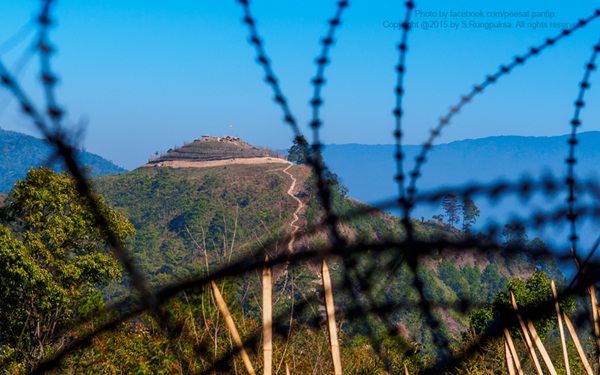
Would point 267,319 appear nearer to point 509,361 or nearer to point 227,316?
point 227,316

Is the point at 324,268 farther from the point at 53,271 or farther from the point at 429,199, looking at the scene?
the point at 53,271

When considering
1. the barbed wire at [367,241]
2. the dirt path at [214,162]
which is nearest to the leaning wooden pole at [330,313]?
the barbed wire at [367,241]

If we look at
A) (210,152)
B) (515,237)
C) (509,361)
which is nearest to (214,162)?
(210,152)

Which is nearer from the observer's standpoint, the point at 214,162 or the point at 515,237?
the point at 515,237

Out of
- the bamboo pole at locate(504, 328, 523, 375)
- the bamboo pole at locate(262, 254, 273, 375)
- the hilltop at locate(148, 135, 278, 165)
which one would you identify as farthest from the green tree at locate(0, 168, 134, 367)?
the hilltop at locate(148, 135, 278, 165)

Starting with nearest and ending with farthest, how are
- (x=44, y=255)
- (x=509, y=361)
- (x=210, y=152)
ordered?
(x=509, y=361), (x=44, y=255), (x=210, y=152)

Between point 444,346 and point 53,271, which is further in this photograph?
point 53,271

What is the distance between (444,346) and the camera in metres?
0.78

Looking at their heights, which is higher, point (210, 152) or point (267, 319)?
point (210, 152)

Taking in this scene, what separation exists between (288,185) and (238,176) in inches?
379

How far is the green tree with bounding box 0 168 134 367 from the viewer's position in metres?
16.3

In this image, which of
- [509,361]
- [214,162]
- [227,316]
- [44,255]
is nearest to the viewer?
[227,316]

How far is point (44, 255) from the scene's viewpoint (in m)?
17.2

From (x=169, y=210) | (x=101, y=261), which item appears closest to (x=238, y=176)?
(x=169, y=210)
